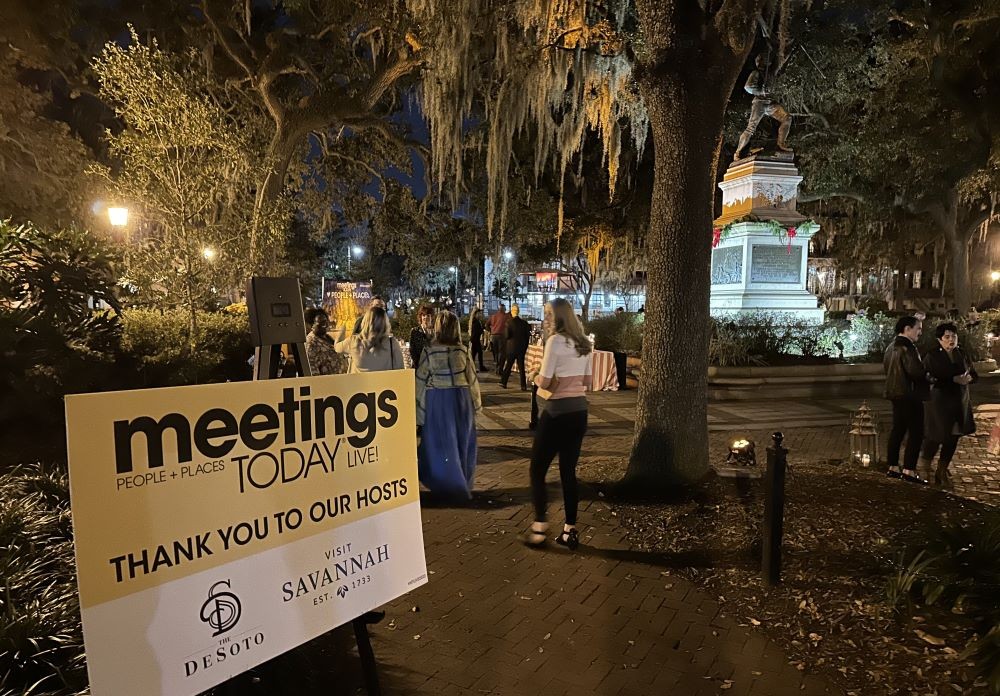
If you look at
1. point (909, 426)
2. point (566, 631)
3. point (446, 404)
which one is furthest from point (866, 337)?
point (566, 631)

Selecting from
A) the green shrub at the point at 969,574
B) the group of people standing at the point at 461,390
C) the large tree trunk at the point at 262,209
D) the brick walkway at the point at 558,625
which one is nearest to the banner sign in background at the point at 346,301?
the large tree trunk at the point at 262,209

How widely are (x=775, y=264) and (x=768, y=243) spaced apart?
0.54 m

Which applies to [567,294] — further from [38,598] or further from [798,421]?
[38,598]

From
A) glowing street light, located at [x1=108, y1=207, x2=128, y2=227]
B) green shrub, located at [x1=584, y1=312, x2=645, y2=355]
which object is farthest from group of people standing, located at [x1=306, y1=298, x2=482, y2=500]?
green shrub, located at [x1=584, y1=312, x2=645, y2=355]

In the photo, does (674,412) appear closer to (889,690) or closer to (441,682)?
(889,690)

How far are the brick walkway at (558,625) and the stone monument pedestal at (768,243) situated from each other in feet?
27.0

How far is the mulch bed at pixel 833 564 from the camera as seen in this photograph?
344cm

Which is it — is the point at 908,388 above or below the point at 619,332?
below

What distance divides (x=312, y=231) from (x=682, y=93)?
19.0 m

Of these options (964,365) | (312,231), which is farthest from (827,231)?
(964,365)

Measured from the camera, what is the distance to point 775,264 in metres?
13.9

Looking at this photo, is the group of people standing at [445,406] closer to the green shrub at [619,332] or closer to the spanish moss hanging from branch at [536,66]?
the spanish moss hanging from branch at [536,66]

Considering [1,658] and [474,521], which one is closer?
[1,658]

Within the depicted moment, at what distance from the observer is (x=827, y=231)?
3000cm
